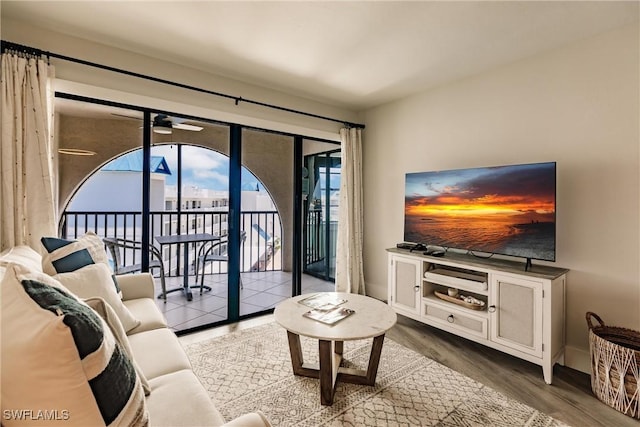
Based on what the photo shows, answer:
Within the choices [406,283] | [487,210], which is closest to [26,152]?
[406,283]

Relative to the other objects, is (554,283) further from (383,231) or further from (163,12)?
(163,12)

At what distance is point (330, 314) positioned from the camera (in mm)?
1973

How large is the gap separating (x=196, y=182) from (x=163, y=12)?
152cm

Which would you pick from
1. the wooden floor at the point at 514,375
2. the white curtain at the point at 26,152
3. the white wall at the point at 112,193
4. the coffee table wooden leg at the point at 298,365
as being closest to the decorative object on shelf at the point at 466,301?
the wooden floor at the point at 514,375

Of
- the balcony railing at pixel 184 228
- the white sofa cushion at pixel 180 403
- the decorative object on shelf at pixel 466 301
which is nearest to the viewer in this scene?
the white sofa cushion at pixel 180 403

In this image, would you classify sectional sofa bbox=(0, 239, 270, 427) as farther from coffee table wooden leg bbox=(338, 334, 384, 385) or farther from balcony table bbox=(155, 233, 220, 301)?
balcony table bbox=(155, 233, 220, 301)

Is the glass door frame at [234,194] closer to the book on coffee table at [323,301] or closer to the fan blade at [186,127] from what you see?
the fan blade at [186,127]

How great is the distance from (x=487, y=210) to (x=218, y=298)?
2817 millimetres

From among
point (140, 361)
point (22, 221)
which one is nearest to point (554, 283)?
point (140, 361)

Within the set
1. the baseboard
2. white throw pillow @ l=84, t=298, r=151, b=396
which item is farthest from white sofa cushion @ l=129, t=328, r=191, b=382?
the baseboard

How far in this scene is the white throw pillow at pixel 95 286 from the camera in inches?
63.1

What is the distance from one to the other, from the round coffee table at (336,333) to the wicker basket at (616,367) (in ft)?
4.19

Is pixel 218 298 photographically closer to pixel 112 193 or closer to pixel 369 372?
pixel 112 193

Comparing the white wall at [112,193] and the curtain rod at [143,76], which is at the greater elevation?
the curtain rod at [143,76]
